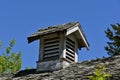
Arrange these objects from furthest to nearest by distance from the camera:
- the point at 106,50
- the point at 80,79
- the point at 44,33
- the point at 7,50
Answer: the point at 106,50 < the point at 7,50 < the point at 44,33 < the point at 80,79

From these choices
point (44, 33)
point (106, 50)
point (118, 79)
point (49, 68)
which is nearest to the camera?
point (118, 79)

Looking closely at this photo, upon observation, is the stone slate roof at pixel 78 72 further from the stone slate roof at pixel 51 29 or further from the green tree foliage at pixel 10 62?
the green tree foliage at pixel 10 62

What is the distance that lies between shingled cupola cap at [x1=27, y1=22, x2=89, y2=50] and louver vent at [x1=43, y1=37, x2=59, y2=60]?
0.34m

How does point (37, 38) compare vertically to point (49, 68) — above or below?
above

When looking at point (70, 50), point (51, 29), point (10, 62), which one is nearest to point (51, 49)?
point (70, 50)

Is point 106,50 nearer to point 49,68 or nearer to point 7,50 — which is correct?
point 7,50

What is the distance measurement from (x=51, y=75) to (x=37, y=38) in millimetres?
2531

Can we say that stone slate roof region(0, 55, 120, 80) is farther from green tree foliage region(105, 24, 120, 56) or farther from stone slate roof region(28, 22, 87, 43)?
green tree foliage region(105, 24, 120, 56)

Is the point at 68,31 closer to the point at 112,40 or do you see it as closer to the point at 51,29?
the point at 51,29

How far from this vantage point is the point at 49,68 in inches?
504

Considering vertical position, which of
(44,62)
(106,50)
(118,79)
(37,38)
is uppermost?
(106,50)

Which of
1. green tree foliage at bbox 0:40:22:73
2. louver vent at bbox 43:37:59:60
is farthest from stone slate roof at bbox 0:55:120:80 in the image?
green tree foliage at bbox 0:40:22:73

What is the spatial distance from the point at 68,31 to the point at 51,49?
0.93 metres

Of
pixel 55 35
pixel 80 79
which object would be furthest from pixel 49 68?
pixel 80 79
